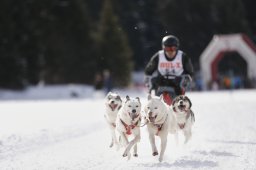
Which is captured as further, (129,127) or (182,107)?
(182,107)

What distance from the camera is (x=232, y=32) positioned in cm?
5947

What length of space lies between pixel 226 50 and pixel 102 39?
14922 millimetres

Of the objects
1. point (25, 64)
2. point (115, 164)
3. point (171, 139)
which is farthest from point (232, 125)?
point (25, 64)

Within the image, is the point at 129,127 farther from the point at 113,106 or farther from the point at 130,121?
the point at 113,106

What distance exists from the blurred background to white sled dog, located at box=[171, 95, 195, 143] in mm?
23058

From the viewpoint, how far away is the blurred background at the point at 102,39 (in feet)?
138

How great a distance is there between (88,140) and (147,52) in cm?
6239

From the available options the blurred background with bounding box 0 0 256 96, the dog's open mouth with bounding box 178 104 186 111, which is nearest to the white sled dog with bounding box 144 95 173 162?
the dog's open mouth with bounding box 178 104 186 111

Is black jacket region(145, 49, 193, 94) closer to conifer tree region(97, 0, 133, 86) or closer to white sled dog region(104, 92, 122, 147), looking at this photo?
white sled dog region(104, 92, 122, 147)

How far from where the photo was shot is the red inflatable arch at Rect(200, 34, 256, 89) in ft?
135

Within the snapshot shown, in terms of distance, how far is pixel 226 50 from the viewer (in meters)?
42.2

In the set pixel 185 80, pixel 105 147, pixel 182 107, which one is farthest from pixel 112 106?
pixel 185 80

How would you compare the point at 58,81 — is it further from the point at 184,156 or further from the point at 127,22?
the point at 184,156

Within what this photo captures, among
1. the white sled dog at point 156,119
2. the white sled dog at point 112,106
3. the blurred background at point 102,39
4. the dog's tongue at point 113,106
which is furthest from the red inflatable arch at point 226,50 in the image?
the white sled dog at point 156,119
